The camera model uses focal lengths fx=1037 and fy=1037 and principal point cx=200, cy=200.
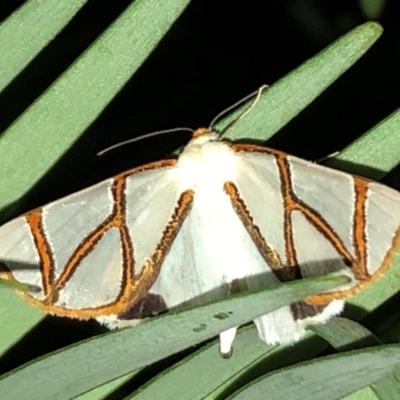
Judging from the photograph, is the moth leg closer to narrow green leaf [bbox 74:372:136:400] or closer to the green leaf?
narrow green leaf [bbox 74:372:136:400]

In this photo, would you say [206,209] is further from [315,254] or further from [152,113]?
[152,113]

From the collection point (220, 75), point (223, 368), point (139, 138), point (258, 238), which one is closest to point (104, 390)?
point (223, 368)

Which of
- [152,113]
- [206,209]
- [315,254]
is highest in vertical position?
[152,113]

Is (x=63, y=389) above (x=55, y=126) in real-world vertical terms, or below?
below

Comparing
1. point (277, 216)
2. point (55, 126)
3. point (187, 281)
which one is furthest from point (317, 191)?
point (55, 126)

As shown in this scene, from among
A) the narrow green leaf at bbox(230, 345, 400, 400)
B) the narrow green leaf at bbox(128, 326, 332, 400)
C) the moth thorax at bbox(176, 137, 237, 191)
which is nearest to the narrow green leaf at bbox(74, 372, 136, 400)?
the narrow green leaf at bbox(128, 326, 332, 400)

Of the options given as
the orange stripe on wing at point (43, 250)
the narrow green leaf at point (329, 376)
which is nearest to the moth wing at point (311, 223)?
the narrow green leaf at point (329, 376)

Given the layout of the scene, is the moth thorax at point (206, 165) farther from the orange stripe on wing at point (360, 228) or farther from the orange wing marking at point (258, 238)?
the orange stripe on wing at point (360, 228)

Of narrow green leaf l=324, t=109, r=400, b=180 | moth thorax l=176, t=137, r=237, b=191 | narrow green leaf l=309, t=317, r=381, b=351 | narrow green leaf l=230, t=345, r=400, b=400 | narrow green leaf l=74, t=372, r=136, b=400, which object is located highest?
moth thorax l=176, t=137, r=237, b=191
